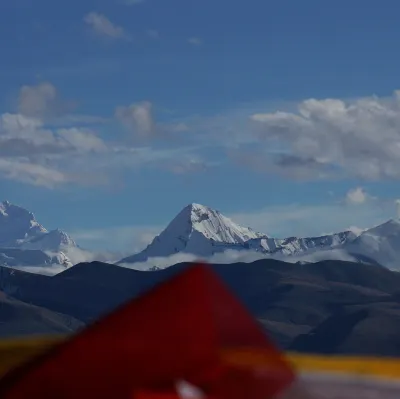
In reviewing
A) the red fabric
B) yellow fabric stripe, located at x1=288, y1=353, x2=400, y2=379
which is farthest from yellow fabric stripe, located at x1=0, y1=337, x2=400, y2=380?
the red fabric

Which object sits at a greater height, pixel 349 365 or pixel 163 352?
pixel 163 352

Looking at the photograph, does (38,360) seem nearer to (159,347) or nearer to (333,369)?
(159,347)

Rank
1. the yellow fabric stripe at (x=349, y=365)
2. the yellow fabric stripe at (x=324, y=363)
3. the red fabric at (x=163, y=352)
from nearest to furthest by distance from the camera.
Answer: the red fabric at (x=163, y=352) < the yellow fabric stripe at (x=349, y=365) < the yellow fabric stripe at (x=324, y=363)

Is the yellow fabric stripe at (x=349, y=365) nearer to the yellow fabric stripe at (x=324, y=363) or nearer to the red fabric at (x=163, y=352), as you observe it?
the yellow fabric stripe at (x=324, y=363)

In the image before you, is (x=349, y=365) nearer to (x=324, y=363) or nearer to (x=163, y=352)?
(x=324, y=363)

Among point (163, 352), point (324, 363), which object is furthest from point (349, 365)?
point (163, 352)

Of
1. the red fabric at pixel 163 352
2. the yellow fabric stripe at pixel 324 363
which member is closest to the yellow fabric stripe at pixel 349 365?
the yellow fabric stripe at pixel 324 363

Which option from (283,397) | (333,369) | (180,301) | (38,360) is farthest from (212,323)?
(333,369)

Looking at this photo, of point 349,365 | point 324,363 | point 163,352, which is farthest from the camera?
point 324,363
